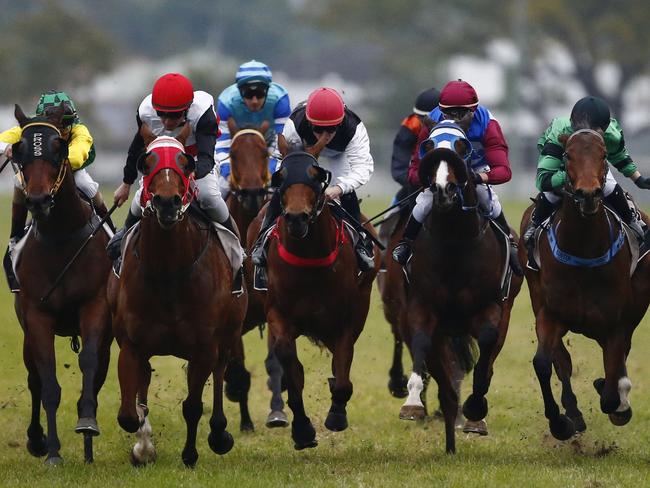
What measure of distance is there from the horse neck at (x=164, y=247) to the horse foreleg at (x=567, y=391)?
2758 millimetres

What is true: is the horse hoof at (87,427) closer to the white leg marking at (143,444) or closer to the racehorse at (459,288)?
the white leg marking at (143,444)

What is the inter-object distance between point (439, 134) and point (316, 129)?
955mm

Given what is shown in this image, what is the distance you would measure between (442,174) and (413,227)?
3.23 ft

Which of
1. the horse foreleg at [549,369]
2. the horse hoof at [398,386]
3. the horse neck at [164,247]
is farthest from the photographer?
the horse hoof at [398,386]

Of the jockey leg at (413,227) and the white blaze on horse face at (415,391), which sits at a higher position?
the jockey leg at (413,227)

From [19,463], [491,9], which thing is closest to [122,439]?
[19,463]

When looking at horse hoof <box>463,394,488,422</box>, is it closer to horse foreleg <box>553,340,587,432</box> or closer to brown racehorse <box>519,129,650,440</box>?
brown racehorse <box>519,129,650,440</box>

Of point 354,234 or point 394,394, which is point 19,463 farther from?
point 394,394

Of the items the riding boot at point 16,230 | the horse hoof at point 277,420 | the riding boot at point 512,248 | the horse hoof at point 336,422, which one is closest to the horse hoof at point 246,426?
the horse hoof at point 277,420

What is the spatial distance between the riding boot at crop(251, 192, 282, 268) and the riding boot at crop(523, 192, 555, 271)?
5.49 ft

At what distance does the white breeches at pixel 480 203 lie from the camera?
31.2 feet

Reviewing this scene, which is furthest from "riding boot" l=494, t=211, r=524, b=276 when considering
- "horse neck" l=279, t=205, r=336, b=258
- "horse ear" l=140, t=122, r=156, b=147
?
"horse ear" l=140, t=122, r=156, b=147

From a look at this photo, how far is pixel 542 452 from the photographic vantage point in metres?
9.86

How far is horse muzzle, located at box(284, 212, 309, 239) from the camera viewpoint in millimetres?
8516
